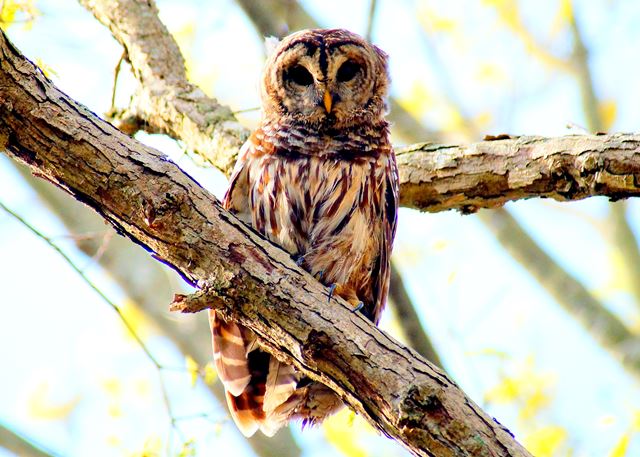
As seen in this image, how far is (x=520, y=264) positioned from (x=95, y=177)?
506 centimetres

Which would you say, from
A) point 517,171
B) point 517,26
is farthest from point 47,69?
point 517,26

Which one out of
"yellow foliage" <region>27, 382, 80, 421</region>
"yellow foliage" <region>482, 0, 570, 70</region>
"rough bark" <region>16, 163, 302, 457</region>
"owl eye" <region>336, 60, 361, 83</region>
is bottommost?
"yellow foliage" <region>27, 382, 80, 421</region>

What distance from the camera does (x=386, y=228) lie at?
15.2ft

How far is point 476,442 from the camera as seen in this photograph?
321 centimetres

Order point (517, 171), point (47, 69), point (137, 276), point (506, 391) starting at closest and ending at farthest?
1. point (47, 69)
2. point (517, 171)
3. point (506, 391)
4. point (137, 276)

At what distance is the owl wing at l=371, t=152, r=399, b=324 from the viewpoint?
457cm

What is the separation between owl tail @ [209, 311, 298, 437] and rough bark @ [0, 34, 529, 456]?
3.40 ft

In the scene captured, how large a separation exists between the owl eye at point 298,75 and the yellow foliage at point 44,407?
15.8 ft

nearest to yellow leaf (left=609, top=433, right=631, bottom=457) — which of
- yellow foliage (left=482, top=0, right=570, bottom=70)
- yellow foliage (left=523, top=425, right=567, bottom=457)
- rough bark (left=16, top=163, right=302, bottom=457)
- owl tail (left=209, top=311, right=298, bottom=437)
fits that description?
yellow foliage (left=523, top=425, right=567, bottom=457)

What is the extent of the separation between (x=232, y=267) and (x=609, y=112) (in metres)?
6.27

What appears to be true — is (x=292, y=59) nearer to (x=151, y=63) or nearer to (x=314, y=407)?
(x=151, y=63)

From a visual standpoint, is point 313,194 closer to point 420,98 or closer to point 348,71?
point 348,71

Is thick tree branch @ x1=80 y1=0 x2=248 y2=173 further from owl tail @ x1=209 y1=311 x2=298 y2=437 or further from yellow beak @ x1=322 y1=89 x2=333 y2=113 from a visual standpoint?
owl tail @ x1=209 y1=311 x2=298 y2=437

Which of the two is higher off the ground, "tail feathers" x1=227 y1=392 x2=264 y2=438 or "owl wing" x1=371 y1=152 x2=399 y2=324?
"owl wing" x1=371 y1=152 x2=399 y2=324
